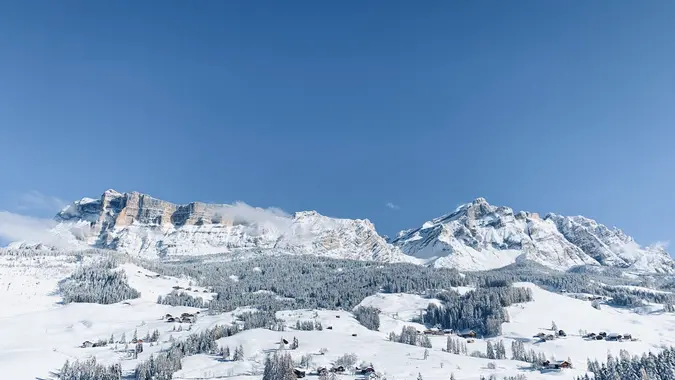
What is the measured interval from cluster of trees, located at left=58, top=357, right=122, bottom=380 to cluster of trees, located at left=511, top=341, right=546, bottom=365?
110 meters

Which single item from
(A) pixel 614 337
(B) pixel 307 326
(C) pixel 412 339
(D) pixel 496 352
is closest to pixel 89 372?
(B) pixel 307 326

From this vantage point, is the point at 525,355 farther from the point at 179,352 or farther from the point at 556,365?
the point at 179,352

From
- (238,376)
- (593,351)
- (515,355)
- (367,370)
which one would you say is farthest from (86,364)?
(593,351)

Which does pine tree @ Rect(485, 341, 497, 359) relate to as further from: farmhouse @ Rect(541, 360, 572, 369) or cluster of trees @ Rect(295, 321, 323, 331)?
cluster of trees @ Rect(295, 321, 323, 331)

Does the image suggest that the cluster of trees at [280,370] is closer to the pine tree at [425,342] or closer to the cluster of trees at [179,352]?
the cluster of trees at [179,352]

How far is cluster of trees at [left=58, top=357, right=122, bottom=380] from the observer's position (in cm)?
12575

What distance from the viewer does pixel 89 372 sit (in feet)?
422

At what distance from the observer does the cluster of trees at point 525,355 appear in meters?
149

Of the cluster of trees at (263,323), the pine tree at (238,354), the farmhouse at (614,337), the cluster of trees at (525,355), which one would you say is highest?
the farmhouse at (614,337)

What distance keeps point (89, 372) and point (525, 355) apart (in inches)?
4746

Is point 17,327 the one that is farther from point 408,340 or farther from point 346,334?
point 408,340

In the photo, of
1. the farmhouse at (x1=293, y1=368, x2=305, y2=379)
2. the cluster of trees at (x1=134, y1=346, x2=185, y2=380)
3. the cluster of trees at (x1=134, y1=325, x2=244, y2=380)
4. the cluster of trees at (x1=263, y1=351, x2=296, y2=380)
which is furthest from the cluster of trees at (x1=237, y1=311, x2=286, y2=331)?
the cluster of trees at (x1=263, y1=351, x2=296, y2=380)

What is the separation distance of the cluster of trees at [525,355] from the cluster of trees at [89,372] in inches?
4339

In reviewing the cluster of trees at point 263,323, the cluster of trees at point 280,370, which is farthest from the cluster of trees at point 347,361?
the cluster of trees at point 263,323
